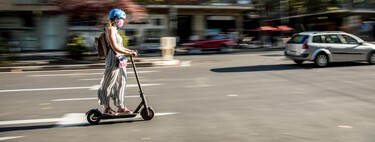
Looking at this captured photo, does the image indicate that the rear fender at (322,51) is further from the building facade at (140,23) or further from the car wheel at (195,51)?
the building facade at (140,23)

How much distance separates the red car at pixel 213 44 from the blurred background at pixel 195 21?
3.20 meters

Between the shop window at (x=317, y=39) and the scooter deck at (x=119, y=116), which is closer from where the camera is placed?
the scooter deck at (x=119, y=116)

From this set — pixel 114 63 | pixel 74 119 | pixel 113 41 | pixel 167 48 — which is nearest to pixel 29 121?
pixel 74 119

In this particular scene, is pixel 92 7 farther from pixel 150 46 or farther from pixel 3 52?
pixel 150 46

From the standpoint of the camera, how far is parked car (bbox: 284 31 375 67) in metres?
13.7

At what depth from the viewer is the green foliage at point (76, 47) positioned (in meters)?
17.0

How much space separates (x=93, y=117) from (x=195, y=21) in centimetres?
2960

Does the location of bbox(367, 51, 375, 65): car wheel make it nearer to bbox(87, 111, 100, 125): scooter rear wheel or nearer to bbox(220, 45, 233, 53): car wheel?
bbox(87, 111, 100, 125): scooter rear wheel

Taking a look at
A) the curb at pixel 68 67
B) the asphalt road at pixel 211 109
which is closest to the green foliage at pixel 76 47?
the curb at pixel 68 67

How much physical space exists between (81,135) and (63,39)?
27.5 meters

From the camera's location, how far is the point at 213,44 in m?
25.9

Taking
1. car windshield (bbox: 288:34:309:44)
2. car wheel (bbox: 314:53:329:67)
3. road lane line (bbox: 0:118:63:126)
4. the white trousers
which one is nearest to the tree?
car windshield (bbox: 288:34:309:44)

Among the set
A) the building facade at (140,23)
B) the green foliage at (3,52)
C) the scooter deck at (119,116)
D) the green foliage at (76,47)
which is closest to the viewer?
the scooter deck at (119,116)

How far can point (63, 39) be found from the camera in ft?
103
